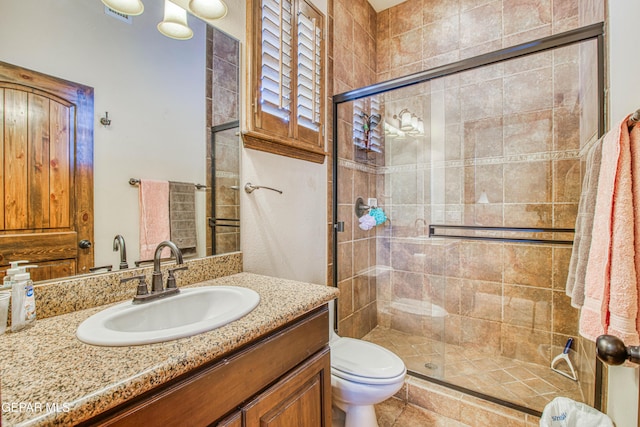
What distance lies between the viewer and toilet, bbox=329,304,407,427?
1287mm

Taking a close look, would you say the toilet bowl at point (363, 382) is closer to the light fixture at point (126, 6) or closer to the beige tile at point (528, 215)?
the beige tile at point (528, 215)

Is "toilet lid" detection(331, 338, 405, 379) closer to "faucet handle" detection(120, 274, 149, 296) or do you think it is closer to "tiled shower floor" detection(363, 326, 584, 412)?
"tiled shower floor" detection(363, 326, 584, 412)

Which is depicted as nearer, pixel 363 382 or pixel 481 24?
pixel 363 382

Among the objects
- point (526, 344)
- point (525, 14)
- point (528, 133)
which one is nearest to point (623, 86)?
point (528, 133)

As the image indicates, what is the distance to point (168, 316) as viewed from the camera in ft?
3.12

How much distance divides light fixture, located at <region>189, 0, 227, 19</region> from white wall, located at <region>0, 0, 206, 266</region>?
4 cm

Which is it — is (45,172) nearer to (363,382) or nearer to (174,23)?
(174,23)

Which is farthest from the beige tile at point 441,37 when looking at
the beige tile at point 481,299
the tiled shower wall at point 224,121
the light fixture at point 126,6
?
the light fixture at point 126,6

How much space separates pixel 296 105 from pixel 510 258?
6.18 ft

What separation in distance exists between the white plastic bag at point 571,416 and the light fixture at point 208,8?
2.26 m

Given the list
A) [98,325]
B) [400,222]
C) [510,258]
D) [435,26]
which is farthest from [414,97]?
[98,325]

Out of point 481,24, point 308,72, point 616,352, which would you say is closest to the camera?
point 616,352

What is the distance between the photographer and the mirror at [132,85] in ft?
2.74

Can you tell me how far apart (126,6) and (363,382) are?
176 centimetres
